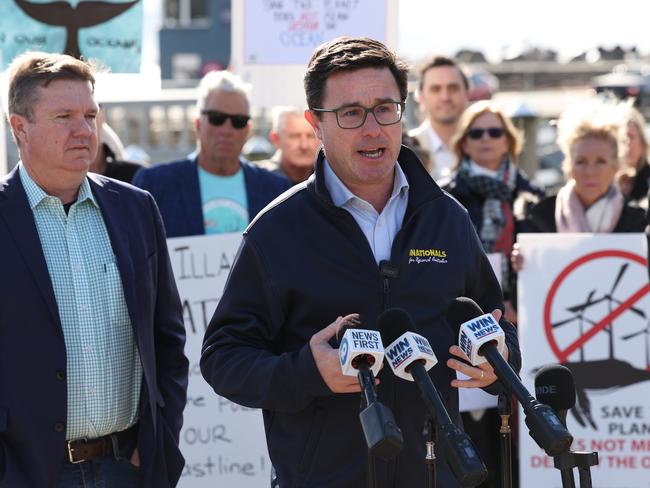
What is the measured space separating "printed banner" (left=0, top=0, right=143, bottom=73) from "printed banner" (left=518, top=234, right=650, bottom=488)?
90.6 inches

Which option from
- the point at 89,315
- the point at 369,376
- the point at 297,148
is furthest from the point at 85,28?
the point at 369,376

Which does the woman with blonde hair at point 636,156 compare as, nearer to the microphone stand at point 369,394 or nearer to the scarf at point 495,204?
the scarf at point 495,204

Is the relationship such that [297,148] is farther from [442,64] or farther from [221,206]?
[442,64]

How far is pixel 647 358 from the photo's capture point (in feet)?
20.5

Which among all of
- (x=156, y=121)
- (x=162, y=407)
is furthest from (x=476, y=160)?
(x=156, y=121)

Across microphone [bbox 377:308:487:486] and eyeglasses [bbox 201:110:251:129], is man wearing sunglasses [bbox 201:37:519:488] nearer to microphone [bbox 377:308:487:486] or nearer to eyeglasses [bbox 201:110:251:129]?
microphone [bbox 377:308:487:486]

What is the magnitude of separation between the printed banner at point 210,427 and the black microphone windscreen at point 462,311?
3.13 meters

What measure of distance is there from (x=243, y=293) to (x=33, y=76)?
1185 millimetres

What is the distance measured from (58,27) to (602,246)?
3.06 meters

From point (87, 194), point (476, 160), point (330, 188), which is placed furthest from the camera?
point (476, 160)

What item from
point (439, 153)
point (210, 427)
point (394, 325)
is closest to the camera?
point (394, 325)

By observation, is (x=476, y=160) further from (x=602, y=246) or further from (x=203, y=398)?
(x=203, y=398)

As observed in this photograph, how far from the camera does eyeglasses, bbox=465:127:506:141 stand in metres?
6.99

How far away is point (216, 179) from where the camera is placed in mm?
6414
